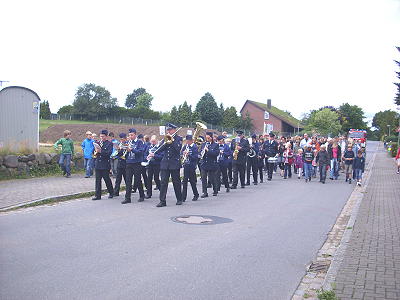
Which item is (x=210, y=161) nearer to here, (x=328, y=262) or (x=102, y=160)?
(x=102, y=160)

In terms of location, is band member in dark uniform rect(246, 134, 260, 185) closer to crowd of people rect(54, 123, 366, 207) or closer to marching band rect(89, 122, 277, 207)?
crowd of people rect(54, 123, 366, 207)

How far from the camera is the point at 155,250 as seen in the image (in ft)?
23.6

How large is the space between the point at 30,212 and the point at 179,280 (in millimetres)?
5726

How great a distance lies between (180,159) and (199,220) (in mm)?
3049

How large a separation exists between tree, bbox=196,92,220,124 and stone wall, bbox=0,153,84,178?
44258 millimetres

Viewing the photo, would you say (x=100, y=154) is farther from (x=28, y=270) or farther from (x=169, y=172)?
(x=28, y=270)

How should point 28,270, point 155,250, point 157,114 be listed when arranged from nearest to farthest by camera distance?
point 28,270 < point 155,250 < point 157,114

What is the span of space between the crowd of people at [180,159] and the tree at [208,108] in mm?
40131

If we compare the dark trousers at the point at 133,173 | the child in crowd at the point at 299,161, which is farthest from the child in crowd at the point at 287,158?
the dark trousers at the point at 133,173

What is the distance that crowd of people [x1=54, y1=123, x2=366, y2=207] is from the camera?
12289 mm

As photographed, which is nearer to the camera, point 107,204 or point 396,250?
point 396,250

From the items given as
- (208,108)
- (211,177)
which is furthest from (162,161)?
(208,108)

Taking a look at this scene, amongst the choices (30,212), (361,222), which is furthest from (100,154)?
(361,222)

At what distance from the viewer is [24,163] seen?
54.1ft
